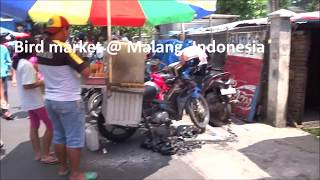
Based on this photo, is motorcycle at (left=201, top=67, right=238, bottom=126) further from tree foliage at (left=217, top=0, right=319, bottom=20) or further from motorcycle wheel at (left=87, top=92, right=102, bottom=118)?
tree foliage at (left=217, top=0, right=319, bottom=20)

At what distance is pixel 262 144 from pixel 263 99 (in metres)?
1.61

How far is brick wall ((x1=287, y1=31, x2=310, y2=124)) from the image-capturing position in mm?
7598

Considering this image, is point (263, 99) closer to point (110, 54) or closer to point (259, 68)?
point (259, 68)

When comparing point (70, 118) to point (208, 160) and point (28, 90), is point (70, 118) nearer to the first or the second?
point (28, 90)

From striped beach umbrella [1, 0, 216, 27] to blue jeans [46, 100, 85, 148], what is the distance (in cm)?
120

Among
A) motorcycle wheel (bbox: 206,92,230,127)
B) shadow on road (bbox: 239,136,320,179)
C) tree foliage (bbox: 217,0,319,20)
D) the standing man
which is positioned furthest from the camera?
tree foliage (bbox: 217,0,319,20)

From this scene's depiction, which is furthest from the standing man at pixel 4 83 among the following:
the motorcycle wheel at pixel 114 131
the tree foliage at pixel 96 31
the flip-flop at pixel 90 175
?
the tree foliage at pixel 96 31

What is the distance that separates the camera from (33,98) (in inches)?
208

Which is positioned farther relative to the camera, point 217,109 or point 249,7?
point 249,7

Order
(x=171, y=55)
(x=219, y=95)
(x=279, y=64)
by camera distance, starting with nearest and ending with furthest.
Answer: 1. (x=279, y=64)
2. (x=219, y=95)
3. (x=171, y=55)

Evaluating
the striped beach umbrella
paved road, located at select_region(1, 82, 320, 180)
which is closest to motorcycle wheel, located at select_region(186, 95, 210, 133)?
paved road, located at select_region(1, 82, 320, 180)

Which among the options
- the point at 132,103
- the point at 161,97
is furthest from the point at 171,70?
the point at 132,103

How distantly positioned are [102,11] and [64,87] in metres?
1.40

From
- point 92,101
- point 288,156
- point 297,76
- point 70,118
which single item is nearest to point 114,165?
point 70,118
